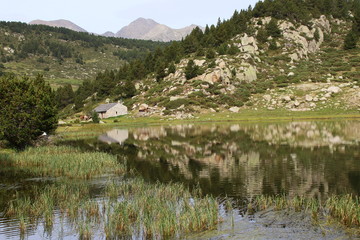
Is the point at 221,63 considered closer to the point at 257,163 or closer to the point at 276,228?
the point at 257,163

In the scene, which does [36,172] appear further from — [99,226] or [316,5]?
[316,5]

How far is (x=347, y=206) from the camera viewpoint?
1739cm

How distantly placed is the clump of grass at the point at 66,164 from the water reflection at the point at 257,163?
3321 mm

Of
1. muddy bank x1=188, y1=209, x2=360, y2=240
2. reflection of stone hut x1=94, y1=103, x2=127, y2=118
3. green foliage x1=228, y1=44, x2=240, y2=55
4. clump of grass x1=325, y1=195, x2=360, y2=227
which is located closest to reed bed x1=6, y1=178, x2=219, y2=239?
muddy bank x1=188, y1=209, x2=360, y2=240

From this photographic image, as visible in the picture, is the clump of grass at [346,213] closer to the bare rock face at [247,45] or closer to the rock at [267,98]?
the rock at [267,98]

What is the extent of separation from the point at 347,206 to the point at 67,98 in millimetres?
168607

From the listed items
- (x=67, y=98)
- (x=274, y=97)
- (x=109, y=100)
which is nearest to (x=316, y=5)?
(x=274, y=97)

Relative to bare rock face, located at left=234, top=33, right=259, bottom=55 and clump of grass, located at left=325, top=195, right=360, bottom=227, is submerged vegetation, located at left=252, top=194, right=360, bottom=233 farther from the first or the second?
bare rock face, located at left=234, top=33, right=259, bottom=55

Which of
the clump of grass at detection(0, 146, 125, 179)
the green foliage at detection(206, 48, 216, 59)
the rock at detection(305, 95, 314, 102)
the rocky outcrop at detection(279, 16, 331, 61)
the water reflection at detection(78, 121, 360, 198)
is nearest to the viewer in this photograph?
the water reflection at detection(78, 121, 360, 198)

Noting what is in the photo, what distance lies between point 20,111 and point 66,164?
62.6 ft

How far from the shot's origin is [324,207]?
65.2ft

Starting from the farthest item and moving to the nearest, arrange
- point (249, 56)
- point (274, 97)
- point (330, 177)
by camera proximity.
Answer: point (249, 56)
point (274, 97)
point (330, 177)

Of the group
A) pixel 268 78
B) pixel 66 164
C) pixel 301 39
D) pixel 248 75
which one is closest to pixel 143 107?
pixel 248 75

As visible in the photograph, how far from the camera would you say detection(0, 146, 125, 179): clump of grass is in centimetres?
3268
